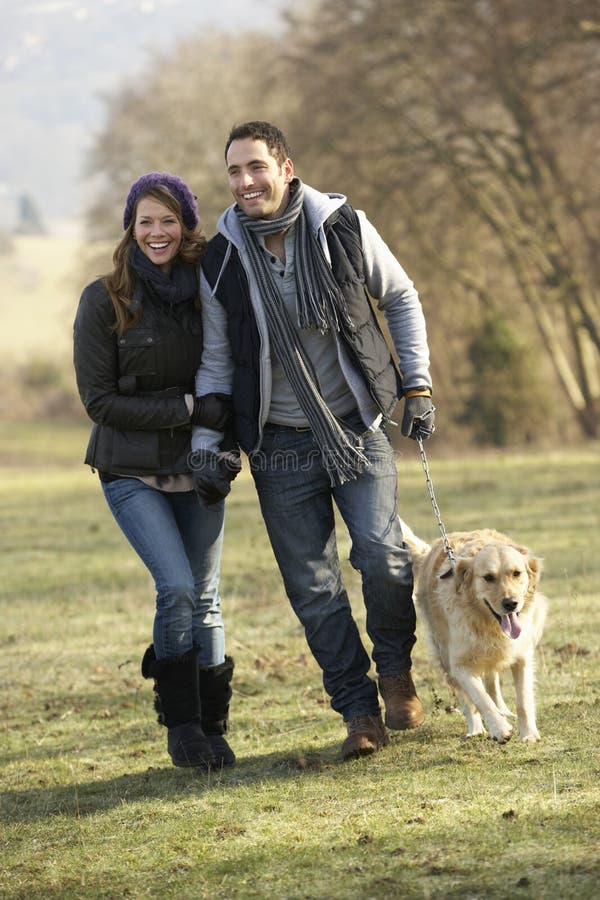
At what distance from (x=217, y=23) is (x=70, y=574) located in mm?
34758

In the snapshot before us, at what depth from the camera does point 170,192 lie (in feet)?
18.1

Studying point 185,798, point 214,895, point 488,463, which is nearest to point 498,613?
point 185,798

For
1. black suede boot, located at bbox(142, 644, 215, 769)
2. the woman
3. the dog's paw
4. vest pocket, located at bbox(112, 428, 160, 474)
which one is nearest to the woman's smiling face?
the woman

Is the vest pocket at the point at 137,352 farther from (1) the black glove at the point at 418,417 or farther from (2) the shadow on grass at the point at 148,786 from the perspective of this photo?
(2) the shadow on grass at the point at 148,786

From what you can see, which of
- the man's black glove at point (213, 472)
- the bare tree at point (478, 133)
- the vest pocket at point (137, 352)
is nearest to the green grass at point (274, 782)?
the man's black glove at point (213, 472)

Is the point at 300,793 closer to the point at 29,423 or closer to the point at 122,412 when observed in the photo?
the point at 122,412

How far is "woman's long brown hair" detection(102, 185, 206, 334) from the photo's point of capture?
5.44 m

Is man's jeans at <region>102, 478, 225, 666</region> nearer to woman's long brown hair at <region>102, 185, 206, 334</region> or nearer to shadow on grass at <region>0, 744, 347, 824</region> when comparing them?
shadow on grass at <region>0, 744, 347, 824</region>

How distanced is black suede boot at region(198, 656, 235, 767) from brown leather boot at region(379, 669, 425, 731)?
77cm

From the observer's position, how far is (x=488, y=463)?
74.9ft

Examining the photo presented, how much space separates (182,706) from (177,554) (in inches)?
28.1

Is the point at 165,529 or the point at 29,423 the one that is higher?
the point at 29,423

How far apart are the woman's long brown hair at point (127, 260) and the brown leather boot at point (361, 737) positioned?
1.96m

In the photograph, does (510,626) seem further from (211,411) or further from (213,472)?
(211,411)
